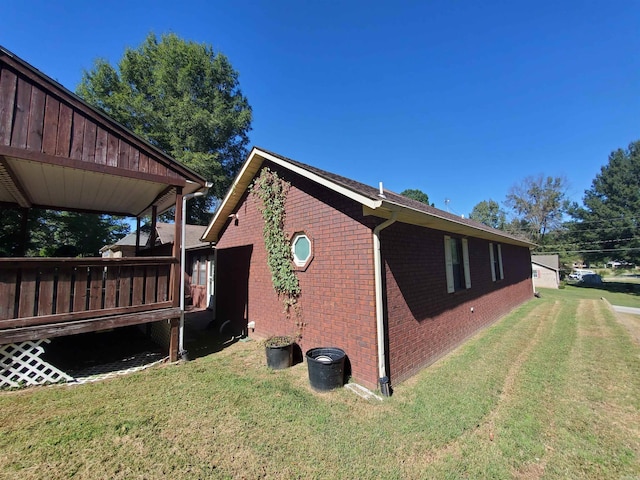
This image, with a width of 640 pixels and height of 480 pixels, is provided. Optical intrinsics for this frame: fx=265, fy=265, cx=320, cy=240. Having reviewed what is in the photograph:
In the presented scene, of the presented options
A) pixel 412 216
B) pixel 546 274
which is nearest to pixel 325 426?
pixel 412 216

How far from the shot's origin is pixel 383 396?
421 cm

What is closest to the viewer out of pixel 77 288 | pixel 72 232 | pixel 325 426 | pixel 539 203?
pixel 325 426

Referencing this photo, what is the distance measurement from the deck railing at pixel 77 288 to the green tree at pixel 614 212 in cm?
4424

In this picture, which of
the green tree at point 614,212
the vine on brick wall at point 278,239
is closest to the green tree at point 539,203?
the green tree at point 614,212

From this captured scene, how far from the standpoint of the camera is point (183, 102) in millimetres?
20297

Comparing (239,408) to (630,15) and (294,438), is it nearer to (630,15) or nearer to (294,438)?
(294,438)

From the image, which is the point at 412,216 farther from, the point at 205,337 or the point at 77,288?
the point at 205,337

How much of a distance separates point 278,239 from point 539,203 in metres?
49.4

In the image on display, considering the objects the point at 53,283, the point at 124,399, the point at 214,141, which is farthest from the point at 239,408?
the point at 214,141

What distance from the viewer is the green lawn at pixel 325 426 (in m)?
2.78

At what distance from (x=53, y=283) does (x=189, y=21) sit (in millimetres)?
10657

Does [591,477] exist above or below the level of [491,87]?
below

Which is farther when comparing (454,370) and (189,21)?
(189,21)

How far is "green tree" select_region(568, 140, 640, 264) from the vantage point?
29594 mm
